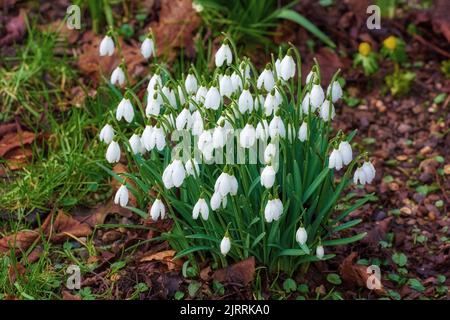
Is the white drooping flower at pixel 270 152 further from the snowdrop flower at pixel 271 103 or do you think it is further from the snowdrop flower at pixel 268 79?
the snowdrop flower at pixel 268 79

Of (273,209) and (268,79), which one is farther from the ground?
(268,79)

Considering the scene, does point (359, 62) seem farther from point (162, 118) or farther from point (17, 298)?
point (17, 298)

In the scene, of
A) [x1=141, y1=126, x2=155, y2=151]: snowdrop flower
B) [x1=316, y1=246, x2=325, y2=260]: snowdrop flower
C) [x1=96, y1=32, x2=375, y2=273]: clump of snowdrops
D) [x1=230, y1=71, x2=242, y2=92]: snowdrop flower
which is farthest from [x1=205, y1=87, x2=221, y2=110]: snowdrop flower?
[x1=316, y1=246, x2=325, y2=260]: snowdrop flower

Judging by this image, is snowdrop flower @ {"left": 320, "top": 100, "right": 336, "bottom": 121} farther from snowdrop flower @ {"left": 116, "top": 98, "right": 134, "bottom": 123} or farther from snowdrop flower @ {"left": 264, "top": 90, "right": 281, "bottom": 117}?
snowdrop flower @ {"left": 116, "top": 98, "right": 134, "bottom": 123}

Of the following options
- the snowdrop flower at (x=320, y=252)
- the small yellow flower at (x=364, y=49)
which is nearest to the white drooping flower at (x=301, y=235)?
the snowdrop flower at (x=320, y=252)

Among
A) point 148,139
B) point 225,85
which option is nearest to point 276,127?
point 225,85

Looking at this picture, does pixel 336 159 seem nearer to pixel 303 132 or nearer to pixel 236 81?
pixel 303 132
